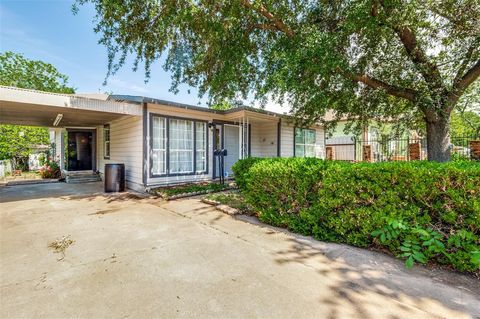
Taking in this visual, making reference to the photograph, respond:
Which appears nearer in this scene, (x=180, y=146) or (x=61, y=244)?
(x=61, y=244)

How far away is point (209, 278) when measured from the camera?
2.48 m

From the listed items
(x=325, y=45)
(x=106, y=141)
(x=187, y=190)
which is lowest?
(x=187, y=190)

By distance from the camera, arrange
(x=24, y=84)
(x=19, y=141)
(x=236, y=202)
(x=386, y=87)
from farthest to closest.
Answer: (x=24, y=84), (x=19, y=141), (x=386, y=87), (x=236, y=202)

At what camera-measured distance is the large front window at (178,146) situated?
775 centimetres

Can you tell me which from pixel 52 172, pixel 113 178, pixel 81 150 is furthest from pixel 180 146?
pixel 52 172

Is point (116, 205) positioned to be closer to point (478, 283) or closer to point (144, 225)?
point (144, 225)

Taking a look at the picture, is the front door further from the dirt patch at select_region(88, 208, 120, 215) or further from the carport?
the dirt patch at select_region(88, 208, 120, 215)

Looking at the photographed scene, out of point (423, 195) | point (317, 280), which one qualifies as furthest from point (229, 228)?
point (423, 195)

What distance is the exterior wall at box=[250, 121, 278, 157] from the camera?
10977mm

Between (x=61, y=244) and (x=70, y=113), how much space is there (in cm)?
569

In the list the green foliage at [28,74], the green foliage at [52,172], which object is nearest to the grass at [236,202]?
the green foliage at [52,172]

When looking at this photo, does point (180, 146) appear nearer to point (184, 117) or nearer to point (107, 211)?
point (184, 117)

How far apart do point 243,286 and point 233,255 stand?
741 mm

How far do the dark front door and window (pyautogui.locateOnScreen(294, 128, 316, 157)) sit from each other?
10.5 meters
